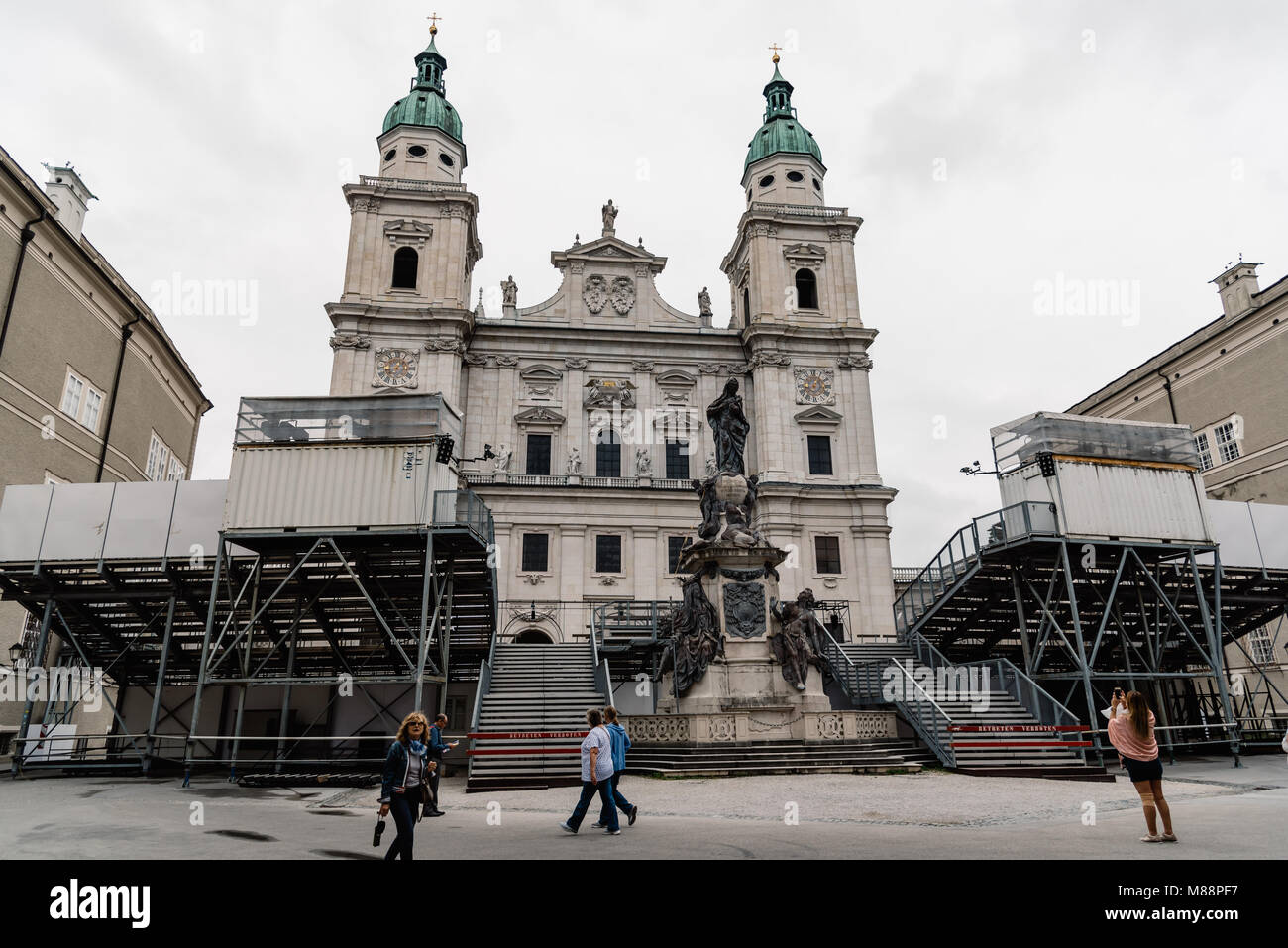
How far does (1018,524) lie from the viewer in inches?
842

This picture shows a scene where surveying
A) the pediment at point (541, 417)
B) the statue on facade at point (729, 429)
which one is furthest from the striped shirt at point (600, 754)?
the pediment at point (541, 417)

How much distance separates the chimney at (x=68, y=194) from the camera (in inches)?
1267

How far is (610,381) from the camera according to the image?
1523 inches

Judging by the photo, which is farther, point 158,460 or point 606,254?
point 606,254

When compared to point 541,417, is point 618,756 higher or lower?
lower

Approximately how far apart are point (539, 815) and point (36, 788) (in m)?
11.1

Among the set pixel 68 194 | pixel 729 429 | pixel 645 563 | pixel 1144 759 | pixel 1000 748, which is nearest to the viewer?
pixel 1144 759

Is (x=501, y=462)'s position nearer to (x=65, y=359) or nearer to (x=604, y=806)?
(x=65, y=359)

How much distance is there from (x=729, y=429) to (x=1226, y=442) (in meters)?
28.7

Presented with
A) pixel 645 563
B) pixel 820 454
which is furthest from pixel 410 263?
pixel 820 454

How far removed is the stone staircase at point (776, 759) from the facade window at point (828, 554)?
18.7 meters
